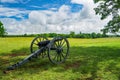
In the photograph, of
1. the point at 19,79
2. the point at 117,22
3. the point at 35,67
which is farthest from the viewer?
the point at 117,22

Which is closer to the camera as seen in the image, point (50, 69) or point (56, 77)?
point (56, 77)

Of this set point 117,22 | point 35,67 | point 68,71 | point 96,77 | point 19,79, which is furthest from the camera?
point 117,22

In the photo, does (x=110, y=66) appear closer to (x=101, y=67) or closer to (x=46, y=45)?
(x=101, y=67)

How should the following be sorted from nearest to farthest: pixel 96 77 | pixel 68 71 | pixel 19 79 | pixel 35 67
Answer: pixel 19 79 → pixel 96 77 → pixel 68 71 → pixel 35 67

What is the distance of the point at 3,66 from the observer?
14719 mm

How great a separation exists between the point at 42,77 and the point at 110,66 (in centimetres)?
507

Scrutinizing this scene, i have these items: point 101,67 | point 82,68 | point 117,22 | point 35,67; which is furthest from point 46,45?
point 117,22

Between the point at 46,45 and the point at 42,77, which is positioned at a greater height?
the point at 46,45

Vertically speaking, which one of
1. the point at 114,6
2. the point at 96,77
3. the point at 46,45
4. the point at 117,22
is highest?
the point at 114,6

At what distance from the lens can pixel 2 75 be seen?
12.3 meters

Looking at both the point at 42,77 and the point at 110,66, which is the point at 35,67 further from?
the point at 110,66

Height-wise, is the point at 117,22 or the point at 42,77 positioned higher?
the point at 117,22

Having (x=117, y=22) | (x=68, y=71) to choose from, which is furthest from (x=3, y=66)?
(x=117, y=22)

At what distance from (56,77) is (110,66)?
4499 mm
